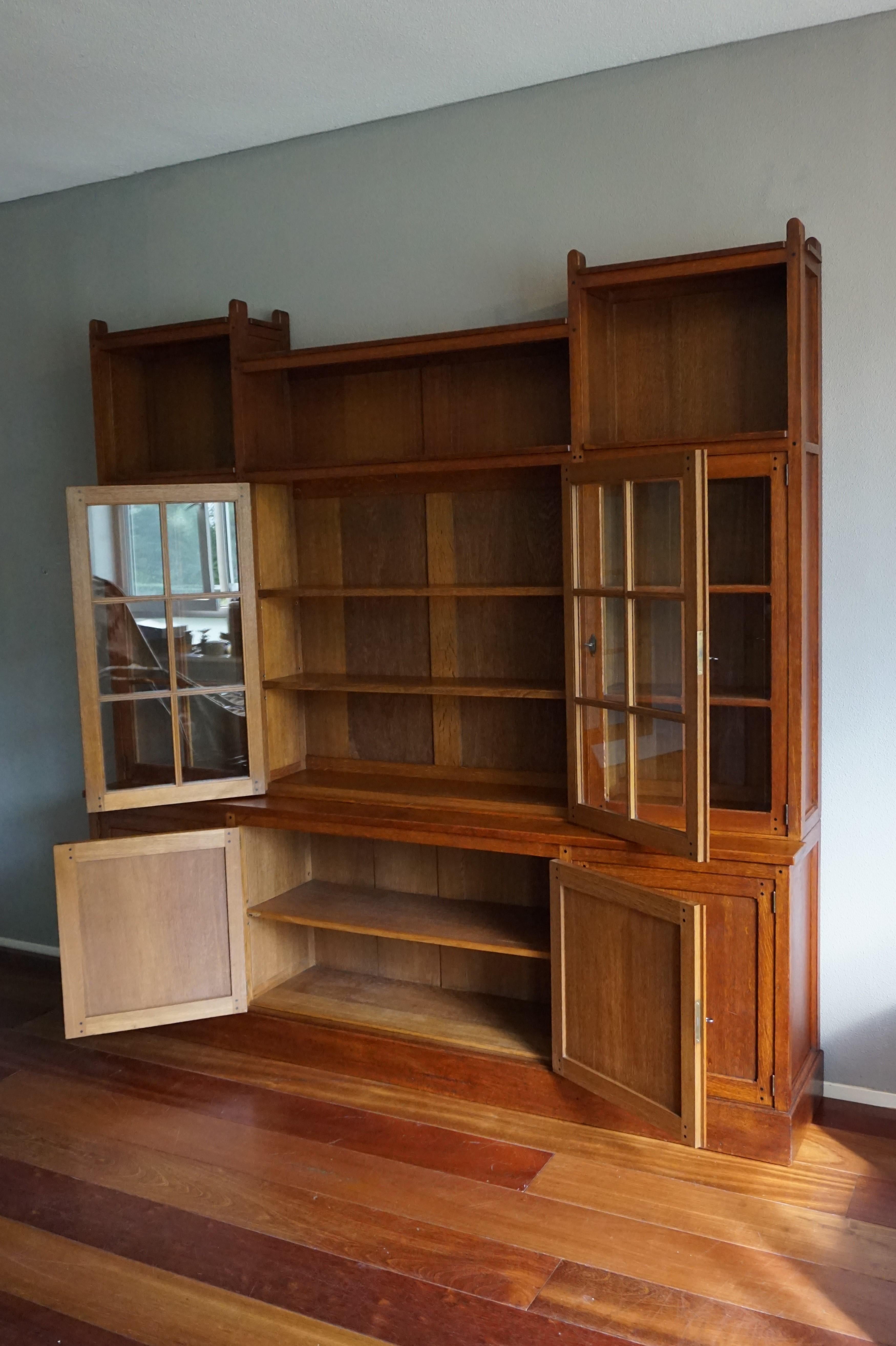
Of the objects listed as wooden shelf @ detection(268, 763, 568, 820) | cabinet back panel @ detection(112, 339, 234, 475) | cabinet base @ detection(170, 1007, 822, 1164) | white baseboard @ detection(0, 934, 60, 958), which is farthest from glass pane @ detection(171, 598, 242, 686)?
white baseboard @ detection(0, 934, 60, 958)

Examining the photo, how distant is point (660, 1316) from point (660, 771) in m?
1.20

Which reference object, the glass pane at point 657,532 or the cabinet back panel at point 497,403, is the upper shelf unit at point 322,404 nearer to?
the cabinet back panel at point 497,403

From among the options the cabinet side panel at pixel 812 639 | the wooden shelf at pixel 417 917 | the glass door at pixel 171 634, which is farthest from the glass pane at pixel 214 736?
the cabinet side panel at pixel 812 639

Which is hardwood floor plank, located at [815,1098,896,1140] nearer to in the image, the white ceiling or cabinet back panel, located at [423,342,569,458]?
cabinet back panel, located at [423,342,569,458]

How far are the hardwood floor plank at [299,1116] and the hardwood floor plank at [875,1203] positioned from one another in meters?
0.77

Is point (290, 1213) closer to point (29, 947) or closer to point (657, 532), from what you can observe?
point (657, 532)

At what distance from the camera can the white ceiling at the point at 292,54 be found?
111 inches

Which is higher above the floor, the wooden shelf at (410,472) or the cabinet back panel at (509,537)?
the wooden shelf at (410,472)

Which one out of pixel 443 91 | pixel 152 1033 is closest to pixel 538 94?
pixel 443 91

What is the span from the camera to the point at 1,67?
10.2 feet

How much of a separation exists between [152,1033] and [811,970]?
215 cm

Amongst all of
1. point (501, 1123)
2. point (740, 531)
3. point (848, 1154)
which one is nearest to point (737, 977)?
point (848, 1154)

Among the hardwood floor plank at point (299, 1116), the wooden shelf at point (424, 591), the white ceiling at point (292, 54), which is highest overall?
the white ceiling at point (292, 54)

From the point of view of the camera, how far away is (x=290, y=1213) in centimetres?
274
